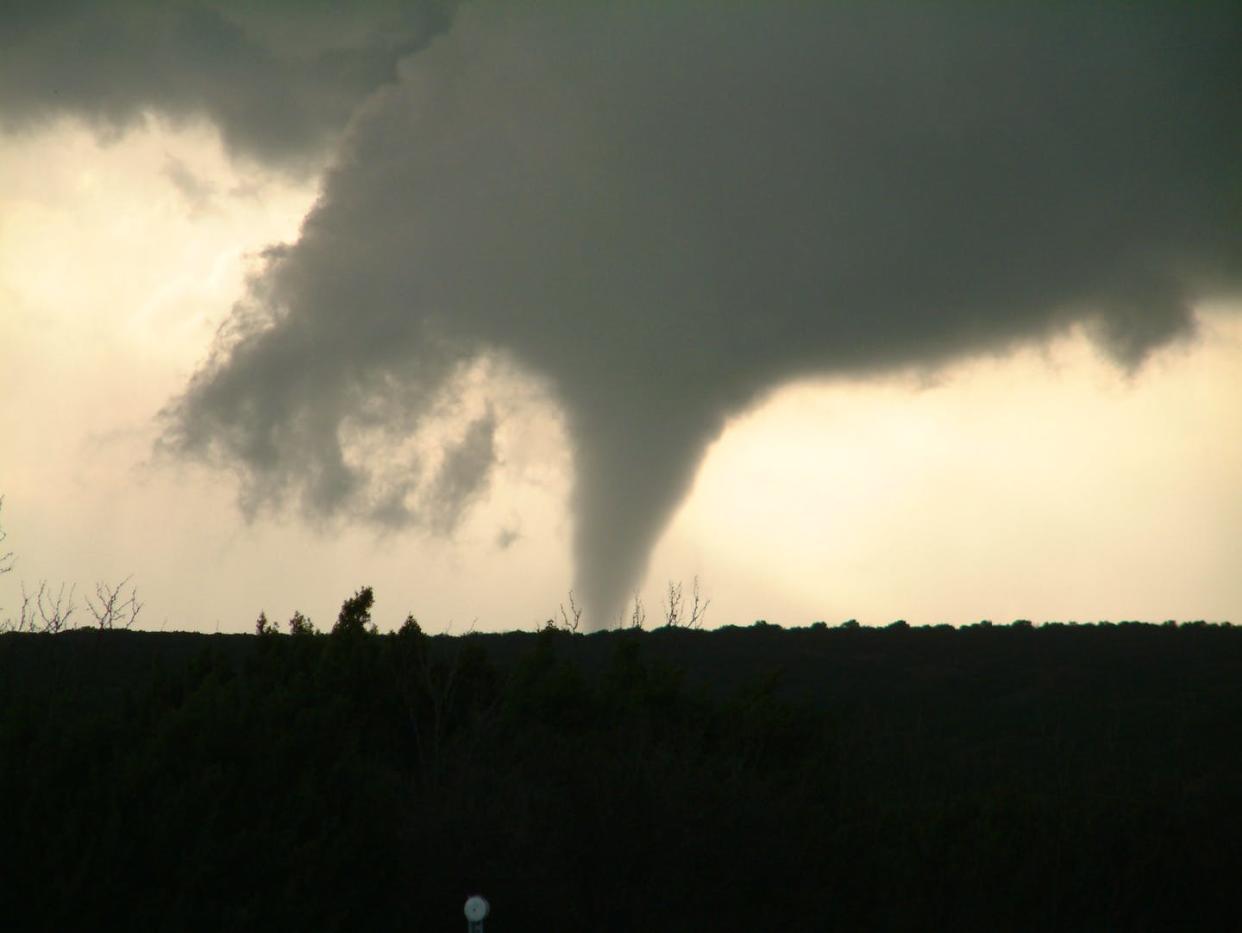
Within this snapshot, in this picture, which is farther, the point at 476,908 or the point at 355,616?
the point at 355,616

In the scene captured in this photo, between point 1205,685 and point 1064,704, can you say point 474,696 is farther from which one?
point 1205,685

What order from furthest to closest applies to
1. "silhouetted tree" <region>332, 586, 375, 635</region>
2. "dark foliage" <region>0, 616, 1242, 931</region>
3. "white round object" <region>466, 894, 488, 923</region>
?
"silhouetted tree" <region>332, 586, 375, 635</region> < "dark foliage" <region>0, 616, 1242, 931</region> < "white round object" <region>466, 894, 488, 923</region>

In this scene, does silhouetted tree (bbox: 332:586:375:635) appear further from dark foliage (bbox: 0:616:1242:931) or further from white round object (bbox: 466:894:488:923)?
white round object (bbox: 466:894:488:923)

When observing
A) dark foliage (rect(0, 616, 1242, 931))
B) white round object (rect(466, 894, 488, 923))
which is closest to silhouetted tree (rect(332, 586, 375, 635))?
dark foliage (rect(0, 616, 1242, 931))

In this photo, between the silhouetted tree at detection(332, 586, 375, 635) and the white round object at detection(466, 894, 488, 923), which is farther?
the silhouetted tree at detection(332, 586, 375, 635)

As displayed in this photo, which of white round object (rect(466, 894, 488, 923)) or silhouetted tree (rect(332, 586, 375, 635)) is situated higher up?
silhouetted tree (rect(332, 586, 375, 635))

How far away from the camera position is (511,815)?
19.3 meters

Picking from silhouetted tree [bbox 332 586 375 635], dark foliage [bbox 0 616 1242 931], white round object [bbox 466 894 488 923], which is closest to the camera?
white round object [bbox 466 894 488 923]

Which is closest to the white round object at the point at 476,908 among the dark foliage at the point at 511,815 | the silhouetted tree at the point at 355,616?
the dark foliage at the point at 511,815

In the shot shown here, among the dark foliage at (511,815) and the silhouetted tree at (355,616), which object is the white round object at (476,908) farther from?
the silhouetted tree at (355,616)

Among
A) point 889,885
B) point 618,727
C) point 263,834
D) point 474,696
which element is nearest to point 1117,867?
point 889,885

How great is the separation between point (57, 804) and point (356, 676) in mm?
12136

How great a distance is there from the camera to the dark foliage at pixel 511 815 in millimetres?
15555

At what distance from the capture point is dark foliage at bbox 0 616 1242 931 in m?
15.6
